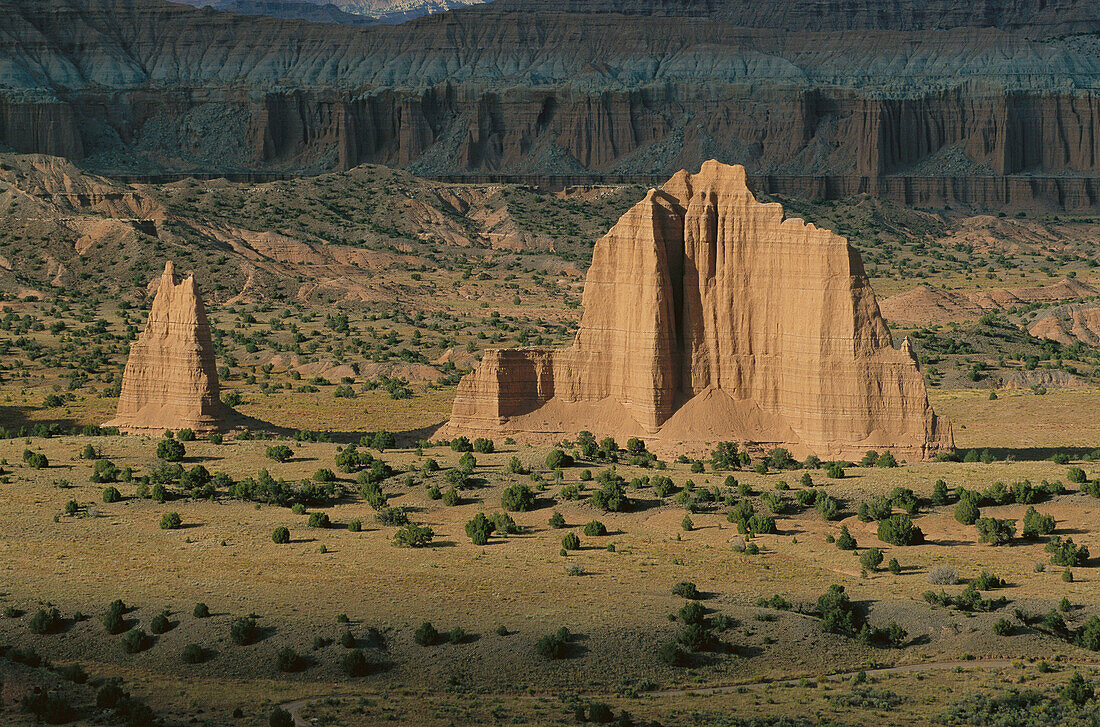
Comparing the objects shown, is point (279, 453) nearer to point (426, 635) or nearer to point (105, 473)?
point (105, 473)

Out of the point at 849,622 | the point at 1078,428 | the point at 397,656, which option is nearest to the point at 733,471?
the point at 849,622

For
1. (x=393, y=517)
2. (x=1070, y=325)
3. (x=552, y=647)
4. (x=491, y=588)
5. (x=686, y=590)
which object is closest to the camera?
(x=552, y=647)

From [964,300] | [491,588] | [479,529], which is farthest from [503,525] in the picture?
[964,300]

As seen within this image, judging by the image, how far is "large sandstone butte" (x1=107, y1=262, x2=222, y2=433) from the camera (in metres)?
69.0

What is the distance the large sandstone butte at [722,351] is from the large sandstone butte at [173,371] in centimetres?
1100

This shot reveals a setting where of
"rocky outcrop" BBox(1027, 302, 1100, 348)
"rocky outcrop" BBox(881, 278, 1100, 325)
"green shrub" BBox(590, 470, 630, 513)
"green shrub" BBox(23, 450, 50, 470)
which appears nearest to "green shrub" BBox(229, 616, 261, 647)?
"green shrub" BBox(590, 470, 630, 513)

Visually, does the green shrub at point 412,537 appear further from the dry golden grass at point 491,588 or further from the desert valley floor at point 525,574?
the dry golden grass at point 491,588

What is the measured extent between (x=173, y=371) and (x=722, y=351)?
2091 cm

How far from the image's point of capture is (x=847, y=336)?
61.2 metres

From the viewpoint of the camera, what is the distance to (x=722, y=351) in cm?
6350

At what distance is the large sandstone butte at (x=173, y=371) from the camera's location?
6900cm

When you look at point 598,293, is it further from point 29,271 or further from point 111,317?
point 29,271

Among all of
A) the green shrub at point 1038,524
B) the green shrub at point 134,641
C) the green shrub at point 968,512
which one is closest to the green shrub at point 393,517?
the green shrub at point 134,641

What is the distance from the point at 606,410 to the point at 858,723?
84.3 ft
